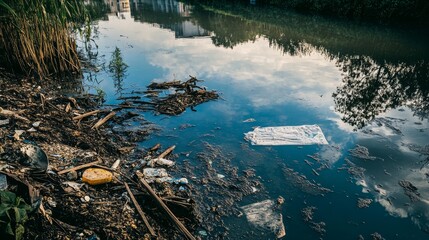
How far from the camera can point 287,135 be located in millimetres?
4590

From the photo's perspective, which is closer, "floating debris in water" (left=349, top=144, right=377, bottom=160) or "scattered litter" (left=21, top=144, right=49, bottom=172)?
"scattered litter" (left=21, top=144, right=49, bottom=172)

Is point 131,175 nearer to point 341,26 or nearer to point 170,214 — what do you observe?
point 170,214

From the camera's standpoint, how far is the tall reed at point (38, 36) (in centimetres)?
538

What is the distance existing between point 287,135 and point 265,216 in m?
1.84

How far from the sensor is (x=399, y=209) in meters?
3.19

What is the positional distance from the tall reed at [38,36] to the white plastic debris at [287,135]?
4094 mm

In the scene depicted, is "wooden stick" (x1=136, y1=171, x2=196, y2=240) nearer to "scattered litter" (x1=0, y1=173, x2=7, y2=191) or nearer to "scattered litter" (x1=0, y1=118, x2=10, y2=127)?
"scattered litter" (x1=0, y1=173, x2=7, y2=191)

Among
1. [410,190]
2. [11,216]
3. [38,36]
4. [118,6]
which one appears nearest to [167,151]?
[11,216]

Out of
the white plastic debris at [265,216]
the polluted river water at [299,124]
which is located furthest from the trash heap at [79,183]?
the white plastic debris at [265,216]

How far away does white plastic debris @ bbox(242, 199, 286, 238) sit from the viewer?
2910 millimetres

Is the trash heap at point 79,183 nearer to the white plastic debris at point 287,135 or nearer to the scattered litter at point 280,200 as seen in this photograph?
the scattered litter at point 280,200

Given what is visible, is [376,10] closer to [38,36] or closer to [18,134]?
[38,36]

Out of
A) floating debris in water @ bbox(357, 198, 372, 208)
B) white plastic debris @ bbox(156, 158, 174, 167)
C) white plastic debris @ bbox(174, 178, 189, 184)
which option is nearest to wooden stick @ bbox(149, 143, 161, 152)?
white plastic debris @ bbox(156, 158, 174, 167)

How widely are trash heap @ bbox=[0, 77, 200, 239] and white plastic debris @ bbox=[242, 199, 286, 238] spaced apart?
659 mm
